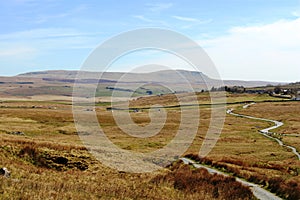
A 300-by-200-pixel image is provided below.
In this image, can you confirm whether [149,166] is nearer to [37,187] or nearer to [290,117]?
[37,187]

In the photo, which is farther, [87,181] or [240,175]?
[240,175]

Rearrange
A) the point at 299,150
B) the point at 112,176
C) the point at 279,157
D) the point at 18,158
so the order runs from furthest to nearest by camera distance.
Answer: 1. the point at 299,150
2. the point at 279,157
3. the point at 18,158
4. the point at 112,176

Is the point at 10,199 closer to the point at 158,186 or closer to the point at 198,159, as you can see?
the point at 158,186

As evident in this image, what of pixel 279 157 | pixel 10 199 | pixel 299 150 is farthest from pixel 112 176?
pixel 299 150

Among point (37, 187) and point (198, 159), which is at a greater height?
point (37, 187)

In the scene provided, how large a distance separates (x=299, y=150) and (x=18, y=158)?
49117mm

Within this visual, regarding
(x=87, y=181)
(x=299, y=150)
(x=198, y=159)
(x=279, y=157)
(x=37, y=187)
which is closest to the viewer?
(x=37, y=187)

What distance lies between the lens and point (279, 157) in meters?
53.4

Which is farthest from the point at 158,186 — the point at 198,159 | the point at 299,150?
the point at 299,150

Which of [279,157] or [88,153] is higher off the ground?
[88,153]

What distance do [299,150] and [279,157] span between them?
10.7 m

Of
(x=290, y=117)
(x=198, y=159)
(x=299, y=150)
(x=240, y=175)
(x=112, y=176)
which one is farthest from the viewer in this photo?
(x=290, y=117)

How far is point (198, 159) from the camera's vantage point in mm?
42906

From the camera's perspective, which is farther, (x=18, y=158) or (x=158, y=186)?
(x=18, y=158)
